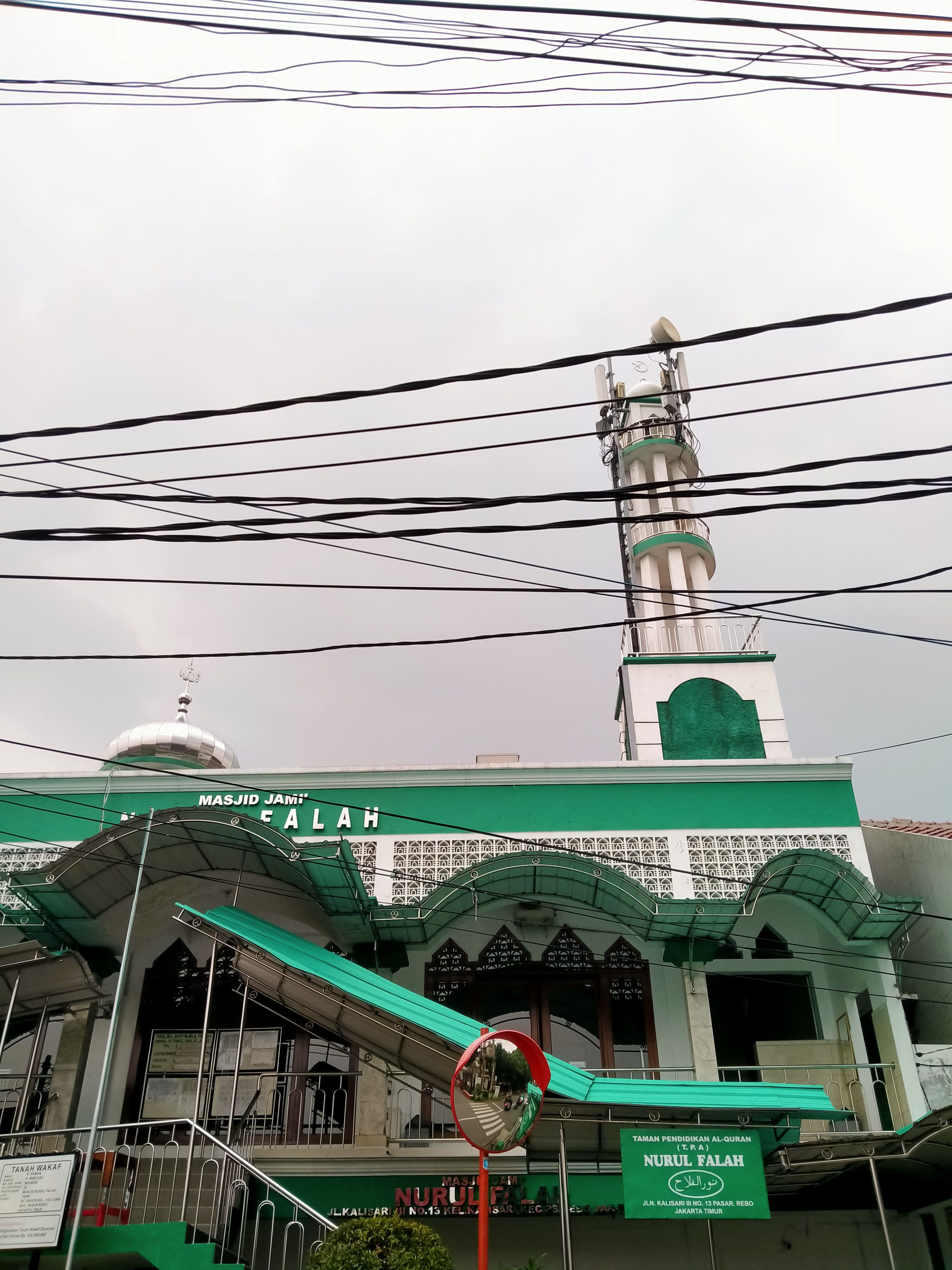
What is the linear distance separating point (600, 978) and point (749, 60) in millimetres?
10959

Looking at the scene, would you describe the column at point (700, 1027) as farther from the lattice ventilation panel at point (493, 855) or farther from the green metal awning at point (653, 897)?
the lattice ventilation panel at point (493, 855)

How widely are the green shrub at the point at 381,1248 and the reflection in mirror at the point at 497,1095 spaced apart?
322cm

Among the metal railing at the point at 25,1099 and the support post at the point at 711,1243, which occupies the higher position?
the metal railing at the point at 25,1099

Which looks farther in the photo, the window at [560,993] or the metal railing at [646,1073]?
the window at [560,993]

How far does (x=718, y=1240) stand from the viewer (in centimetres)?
1149

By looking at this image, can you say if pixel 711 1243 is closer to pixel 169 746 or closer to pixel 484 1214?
pixel 484 1214

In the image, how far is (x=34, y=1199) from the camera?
875 centimetres

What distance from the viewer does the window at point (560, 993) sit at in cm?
1313

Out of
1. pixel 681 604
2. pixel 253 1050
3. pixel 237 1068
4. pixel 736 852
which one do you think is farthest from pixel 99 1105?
pixel 681 604

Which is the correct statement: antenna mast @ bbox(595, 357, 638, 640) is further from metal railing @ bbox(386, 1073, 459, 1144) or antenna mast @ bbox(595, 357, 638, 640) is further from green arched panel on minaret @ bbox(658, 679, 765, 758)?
metal railing @ bbox(386, 1073, 459, 1144)

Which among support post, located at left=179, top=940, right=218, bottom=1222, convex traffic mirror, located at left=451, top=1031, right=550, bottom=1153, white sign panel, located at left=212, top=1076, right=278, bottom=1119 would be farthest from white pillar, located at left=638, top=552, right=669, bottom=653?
convex traffic mirror, located at left=451, top=1031, right=550, bottom=1153

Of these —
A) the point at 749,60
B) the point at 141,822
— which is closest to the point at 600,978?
the point at 141,822

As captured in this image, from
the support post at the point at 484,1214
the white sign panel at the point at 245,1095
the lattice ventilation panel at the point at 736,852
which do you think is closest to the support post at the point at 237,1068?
the white sign panel at the point at 245,1095

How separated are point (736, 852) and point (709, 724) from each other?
256cm
